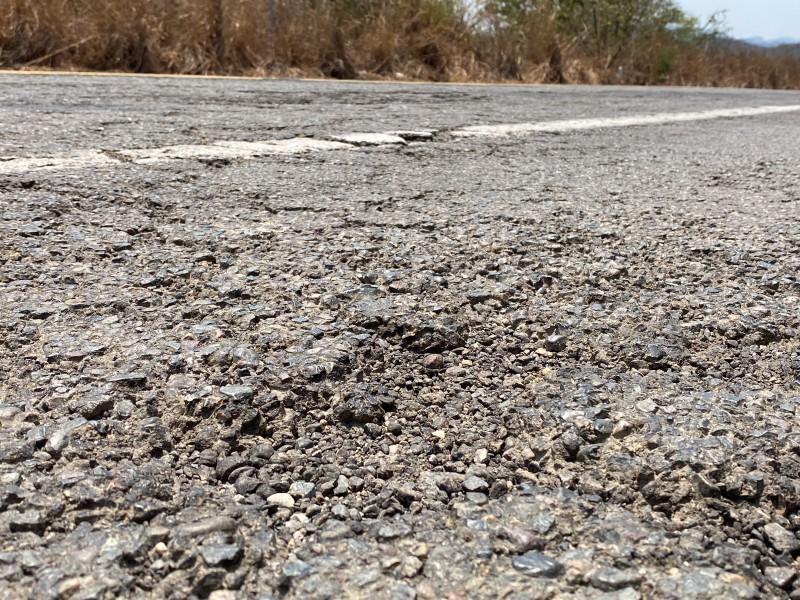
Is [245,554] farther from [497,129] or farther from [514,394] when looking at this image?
[497,129]

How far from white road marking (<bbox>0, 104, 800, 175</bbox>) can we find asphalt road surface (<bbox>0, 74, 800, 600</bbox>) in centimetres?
6

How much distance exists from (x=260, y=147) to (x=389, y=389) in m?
1.60

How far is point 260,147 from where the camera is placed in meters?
2.27

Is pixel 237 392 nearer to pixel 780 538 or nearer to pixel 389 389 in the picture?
pixel 389 389

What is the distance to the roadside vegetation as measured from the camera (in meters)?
6.10

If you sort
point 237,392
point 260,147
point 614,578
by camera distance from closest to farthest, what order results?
point 614,578
point 237,392
point 260,147

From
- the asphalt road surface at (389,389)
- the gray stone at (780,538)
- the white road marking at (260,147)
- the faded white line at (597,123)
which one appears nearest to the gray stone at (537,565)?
the asphalt road surface at (389,389)

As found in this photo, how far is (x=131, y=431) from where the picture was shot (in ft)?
2.36

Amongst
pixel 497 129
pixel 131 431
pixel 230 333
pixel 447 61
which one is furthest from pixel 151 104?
pixel 447 61

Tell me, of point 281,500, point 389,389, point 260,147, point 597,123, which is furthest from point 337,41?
point 281,500

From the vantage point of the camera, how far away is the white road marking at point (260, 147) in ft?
5.98

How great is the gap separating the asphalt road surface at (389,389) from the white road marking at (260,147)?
6cm

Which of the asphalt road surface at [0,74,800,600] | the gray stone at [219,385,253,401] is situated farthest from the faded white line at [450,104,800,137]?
the gray stone at [219,385,253,401]

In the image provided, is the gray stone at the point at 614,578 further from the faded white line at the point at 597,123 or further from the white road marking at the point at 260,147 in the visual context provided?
the faded white line at the point at 597,123
